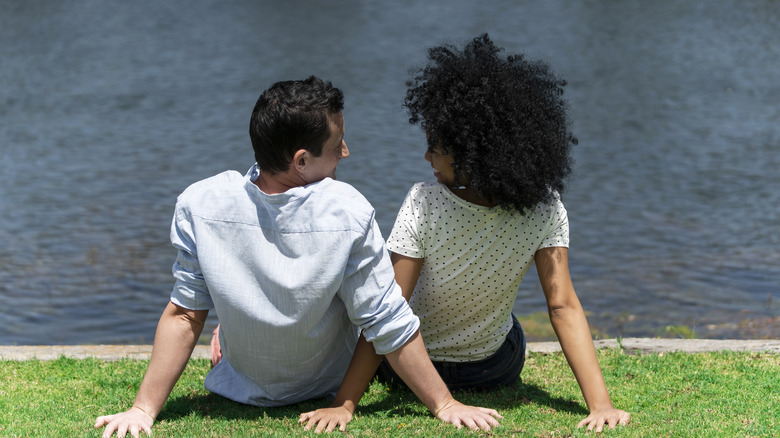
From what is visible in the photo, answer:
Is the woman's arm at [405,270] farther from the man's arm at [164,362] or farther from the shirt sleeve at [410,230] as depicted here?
the man's arm at [164,362]

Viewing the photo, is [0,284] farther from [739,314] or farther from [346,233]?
[739,314]

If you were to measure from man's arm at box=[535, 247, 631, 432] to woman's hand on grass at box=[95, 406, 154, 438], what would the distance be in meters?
1.35

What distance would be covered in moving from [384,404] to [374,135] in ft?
22.7

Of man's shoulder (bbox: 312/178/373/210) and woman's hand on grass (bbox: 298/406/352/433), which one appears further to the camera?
woman's hand on grass (bbox: 298/406/352/433)

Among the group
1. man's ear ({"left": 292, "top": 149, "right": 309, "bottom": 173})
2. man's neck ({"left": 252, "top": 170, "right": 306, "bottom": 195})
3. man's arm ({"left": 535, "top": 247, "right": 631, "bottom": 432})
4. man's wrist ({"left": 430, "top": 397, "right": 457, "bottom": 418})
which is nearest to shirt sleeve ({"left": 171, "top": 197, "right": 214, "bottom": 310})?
man's neck ({"left": 252, "top": 170, "right": 306, "bottom": 195})

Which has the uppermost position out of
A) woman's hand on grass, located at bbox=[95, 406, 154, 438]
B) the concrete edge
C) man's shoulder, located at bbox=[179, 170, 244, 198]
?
man's shoulder, located at bbox=[179, 170, 244, 198]

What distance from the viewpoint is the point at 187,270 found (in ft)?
8.98

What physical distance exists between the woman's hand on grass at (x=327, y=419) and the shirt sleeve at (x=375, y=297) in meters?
0.26

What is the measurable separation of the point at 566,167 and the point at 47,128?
8.87m

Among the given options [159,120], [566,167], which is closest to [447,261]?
[566,167]

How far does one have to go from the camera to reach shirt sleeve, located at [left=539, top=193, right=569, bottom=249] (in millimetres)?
2969

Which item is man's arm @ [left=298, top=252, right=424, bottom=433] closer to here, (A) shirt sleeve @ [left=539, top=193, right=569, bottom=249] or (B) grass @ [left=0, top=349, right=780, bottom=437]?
(B) grass @ [left=0, top=349, right=780, bottom=437]

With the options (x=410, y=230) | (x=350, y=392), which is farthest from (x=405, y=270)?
(x=350, y=392)

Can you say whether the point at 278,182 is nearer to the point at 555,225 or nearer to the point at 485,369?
the point at 555,225
